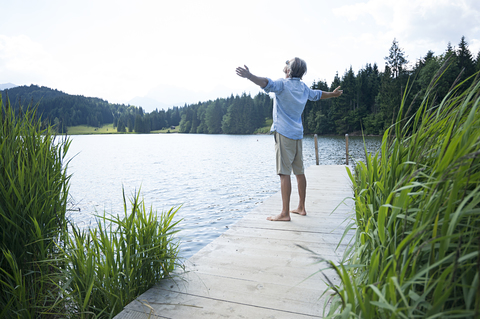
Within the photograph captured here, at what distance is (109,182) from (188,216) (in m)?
8.08

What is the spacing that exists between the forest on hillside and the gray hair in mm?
1250

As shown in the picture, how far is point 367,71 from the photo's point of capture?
6097cm

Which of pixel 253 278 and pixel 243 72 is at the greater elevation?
pixel 243 72

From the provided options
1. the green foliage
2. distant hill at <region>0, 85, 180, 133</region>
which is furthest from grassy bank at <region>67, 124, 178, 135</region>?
the green foliage

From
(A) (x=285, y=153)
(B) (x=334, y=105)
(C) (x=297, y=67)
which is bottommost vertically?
(A) (x=285, y=153)

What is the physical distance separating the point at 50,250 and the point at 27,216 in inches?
16.3

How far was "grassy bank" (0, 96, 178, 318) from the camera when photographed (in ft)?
6.25

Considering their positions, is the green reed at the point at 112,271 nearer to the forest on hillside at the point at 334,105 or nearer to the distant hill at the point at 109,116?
the forest on hillside at the point at 334,105

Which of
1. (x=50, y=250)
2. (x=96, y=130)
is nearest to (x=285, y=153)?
(x=50, y=250)

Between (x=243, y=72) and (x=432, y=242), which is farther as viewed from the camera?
(x=243, y=72)

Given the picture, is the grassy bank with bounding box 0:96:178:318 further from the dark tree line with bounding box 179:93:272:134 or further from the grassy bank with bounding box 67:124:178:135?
the grassy bank with bounding box 67:124:178:135

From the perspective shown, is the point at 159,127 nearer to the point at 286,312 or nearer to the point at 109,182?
the point at 109,182

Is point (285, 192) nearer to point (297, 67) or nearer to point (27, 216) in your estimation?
point (297, 67)

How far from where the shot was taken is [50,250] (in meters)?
2.39
